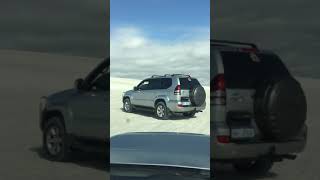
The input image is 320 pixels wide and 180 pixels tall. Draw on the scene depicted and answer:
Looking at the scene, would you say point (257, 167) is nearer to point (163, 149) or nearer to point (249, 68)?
point (249, 68)

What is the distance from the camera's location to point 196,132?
5.54m

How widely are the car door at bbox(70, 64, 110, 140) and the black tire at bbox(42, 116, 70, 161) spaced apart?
291 mm

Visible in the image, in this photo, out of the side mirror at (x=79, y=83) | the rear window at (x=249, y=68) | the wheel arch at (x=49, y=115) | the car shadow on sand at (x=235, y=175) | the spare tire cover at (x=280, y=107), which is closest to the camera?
the spare tire cover at (x=280, y=107)

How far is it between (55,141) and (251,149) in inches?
113

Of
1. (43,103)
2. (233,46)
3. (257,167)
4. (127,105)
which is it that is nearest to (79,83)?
(43,103)

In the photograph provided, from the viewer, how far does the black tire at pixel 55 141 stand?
7355 millimetres

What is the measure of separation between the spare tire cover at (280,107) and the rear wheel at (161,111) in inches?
41.9

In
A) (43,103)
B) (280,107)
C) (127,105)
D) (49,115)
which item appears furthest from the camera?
(43,103)

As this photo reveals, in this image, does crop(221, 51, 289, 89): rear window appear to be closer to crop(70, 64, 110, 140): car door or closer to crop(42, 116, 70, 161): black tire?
crop(70, 64, 110, 140): car door

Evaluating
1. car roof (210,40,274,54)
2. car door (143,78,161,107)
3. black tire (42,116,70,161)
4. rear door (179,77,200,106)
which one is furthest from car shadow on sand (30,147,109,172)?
car roof (210,40,274,54)

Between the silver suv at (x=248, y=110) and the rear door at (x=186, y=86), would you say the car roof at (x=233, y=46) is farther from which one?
the rear door at (x=186, y=86)

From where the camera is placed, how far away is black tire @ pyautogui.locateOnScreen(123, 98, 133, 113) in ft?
18.5

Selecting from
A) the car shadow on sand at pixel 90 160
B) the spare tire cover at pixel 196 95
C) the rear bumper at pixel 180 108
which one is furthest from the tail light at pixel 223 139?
the car shadow on sand at pixel 90 160

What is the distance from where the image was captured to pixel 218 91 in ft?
19.6
